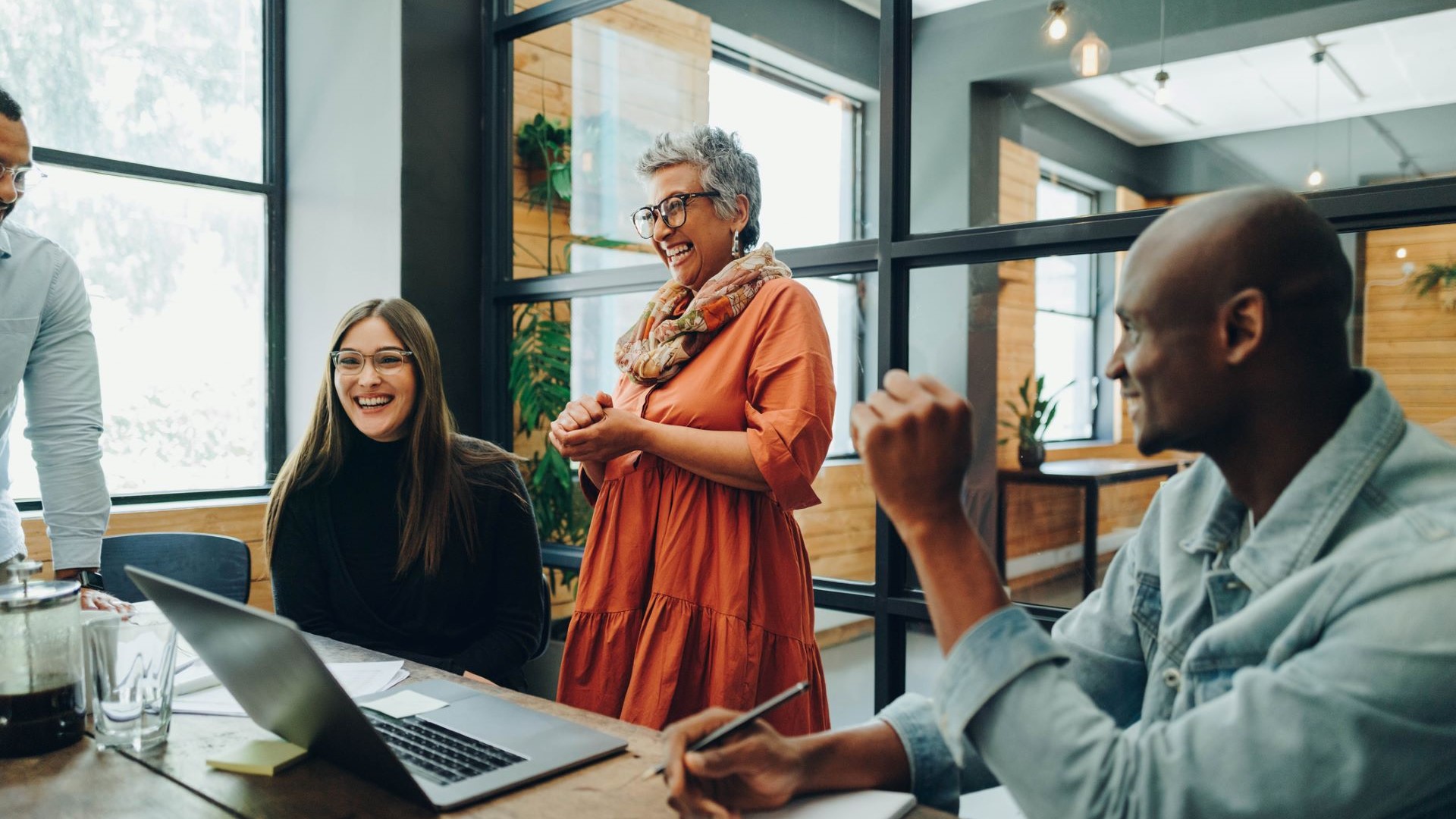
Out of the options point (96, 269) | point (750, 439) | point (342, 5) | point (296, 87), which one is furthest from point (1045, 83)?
point (96, 269)

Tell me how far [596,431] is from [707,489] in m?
0.22

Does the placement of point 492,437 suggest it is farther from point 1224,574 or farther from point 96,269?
point 1224,574

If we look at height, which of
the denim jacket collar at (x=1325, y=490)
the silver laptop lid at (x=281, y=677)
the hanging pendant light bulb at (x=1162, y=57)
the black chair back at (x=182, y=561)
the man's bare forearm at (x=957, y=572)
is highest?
the hanging pendant light bulb at (x=1162, y=57)

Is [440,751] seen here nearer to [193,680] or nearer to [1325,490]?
[193,680]

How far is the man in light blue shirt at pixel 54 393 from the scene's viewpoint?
205 cm

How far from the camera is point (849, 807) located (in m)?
0.92

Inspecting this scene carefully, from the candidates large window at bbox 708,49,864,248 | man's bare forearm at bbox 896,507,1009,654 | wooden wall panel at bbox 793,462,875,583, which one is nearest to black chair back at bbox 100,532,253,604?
wooden wall panel at bbox 793,462,875,583

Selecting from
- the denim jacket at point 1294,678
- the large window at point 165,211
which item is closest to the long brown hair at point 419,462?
the denim jacket at point 1294,678

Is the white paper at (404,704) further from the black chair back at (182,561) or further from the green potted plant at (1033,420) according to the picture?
the green potted plant at (1033,420)

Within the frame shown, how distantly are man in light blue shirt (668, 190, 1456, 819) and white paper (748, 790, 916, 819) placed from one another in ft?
0.11

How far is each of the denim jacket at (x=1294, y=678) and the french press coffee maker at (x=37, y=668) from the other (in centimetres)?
101

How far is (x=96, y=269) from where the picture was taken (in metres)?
3.37

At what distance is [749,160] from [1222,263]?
1.24m

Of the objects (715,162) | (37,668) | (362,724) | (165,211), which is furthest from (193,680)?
(165,211)
